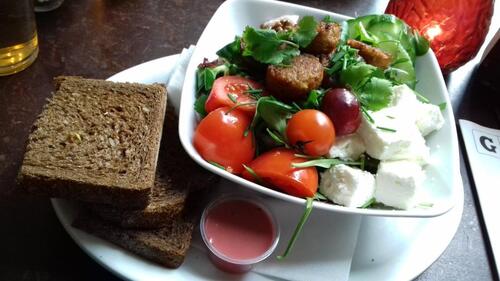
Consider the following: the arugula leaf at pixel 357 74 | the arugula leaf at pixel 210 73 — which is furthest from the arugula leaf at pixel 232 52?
the arugula leaf at pixel 357 74

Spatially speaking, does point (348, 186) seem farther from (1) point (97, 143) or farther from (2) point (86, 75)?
(2) point (86, 75)

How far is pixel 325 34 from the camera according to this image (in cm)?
117

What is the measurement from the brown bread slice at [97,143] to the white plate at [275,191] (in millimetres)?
79

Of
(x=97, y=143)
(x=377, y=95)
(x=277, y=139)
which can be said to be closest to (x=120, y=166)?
(x=97, y=143)

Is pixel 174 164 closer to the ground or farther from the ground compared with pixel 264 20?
closer to the ground

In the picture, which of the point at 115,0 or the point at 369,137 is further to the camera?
the point at 115,0

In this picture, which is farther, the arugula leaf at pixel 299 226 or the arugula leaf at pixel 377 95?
the arugula leaf at pixel 377 95

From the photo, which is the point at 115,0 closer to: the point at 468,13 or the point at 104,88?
the point at 104,88

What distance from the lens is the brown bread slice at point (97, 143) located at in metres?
0.98

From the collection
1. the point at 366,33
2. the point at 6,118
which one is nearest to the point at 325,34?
the point at 366,33

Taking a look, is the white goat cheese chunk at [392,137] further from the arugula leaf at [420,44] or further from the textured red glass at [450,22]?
the textured red glass at [450,22]

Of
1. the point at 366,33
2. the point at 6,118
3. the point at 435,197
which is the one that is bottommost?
the point at 6,118

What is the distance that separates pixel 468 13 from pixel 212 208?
0.87 metres

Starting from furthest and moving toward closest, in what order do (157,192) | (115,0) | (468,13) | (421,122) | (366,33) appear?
(115,0)
(468,13)
(366,33)
(421,122)
(157,192)
